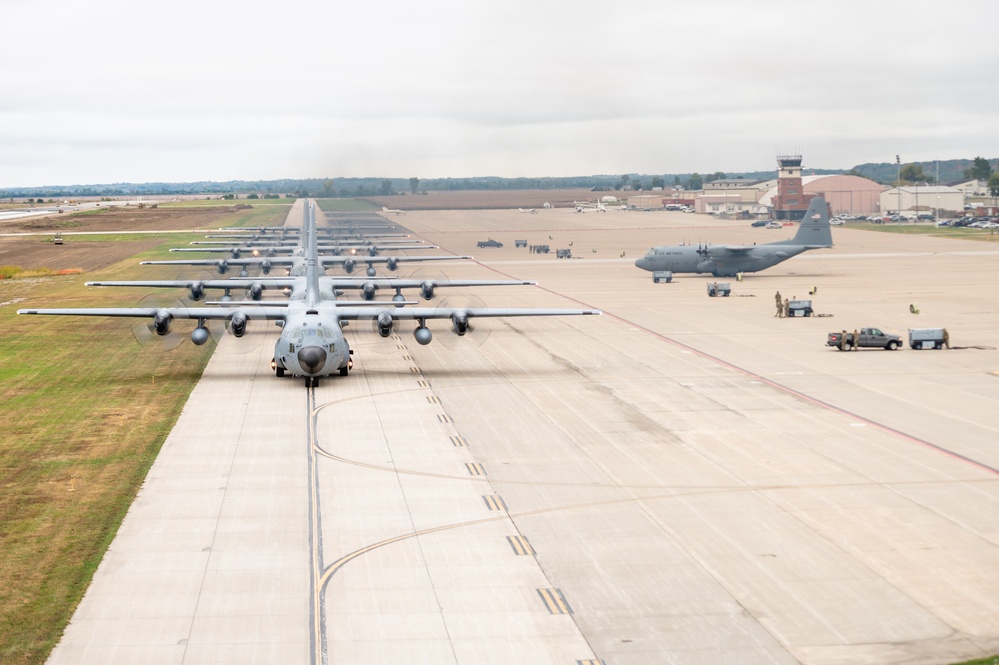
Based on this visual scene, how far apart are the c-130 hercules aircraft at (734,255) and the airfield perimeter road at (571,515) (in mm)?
43632

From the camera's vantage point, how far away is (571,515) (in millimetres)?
29812

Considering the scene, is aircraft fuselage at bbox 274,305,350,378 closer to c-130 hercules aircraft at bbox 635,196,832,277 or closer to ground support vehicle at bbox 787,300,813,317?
ground support vehicle at bbox 787,300,813,317

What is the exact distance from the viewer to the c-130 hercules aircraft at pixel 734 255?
102750 millimetres

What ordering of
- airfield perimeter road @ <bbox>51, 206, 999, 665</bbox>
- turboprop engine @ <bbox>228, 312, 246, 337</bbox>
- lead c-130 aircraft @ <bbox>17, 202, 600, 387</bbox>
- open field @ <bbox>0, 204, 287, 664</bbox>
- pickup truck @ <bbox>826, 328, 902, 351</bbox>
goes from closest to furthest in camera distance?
airfield perimeter road @ <bbox>51, 206, 999, 665</bbox>, open field @ <bbox>0, 204, 287, 664</bbox>, lead c-130 aircraft @ <bbox>17, 202, 600, 387</bbox>, turboprop engine @ <bbox>228, 312, 246, 337</bbox>, pickup truck @ <bbox>826, 328, 902, 351</bbox>

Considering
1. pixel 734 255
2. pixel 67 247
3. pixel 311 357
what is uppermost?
Result: pixel 67 247

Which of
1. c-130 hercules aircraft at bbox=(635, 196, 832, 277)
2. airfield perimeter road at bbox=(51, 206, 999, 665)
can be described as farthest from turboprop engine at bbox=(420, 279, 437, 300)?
c-130 hercules aircraft at bbox=(635, 196, 832, 277)

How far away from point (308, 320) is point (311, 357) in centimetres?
228

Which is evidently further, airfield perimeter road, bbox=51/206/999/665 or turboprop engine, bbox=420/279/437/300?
turboprop engine, bbox=420/279/437/300

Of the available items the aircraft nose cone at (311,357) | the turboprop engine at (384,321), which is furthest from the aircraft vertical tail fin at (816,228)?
the aircraft nose cone at (311,357)

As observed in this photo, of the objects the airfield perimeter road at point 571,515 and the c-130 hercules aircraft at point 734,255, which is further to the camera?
the c-130 hercules aircraft at point 734,255

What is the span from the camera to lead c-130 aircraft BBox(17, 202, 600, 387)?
47.3 metres

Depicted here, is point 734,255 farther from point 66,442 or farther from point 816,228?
point 66,442

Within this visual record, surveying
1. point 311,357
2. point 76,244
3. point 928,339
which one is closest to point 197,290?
point 311,357

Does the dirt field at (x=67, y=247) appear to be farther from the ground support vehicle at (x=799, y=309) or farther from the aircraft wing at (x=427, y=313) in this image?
the ground support vehicle at (x=799, y=309)
